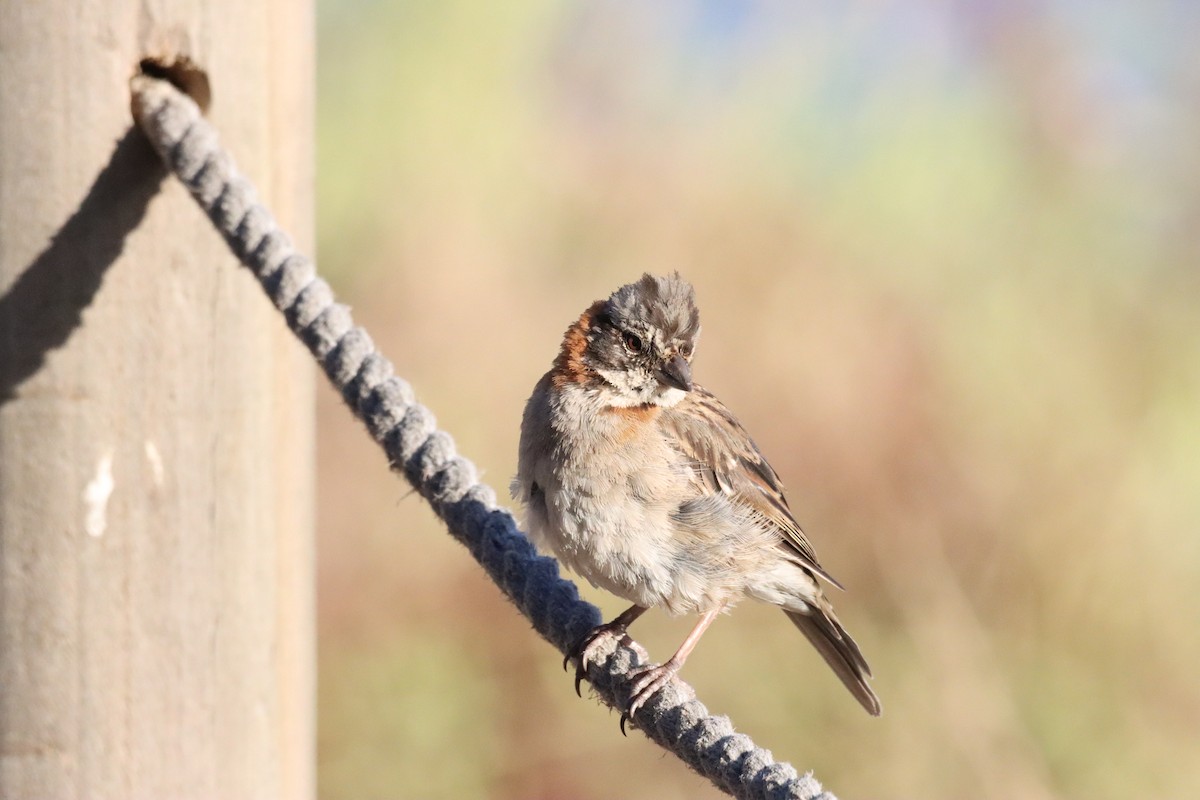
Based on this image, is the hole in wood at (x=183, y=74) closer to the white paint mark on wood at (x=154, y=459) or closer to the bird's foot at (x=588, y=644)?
the white paint mark on wood at (x=154, y=459)

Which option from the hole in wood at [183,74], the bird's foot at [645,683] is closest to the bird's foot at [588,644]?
the bird's foot at [645,683]

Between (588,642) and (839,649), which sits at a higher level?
(839,649)

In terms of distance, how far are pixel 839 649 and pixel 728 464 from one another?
2.20 ft

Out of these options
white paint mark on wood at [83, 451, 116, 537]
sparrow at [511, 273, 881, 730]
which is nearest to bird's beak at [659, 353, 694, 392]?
sparrow at [511, 273, 881, 730]

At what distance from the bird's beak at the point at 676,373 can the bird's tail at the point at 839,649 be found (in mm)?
806

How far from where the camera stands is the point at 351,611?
5.26 meters

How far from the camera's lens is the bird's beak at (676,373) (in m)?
3.07

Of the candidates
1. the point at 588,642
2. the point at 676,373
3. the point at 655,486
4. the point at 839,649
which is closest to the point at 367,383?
the point at 588,642

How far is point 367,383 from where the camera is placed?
2168 mm

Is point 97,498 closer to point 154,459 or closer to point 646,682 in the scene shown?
point 154,459

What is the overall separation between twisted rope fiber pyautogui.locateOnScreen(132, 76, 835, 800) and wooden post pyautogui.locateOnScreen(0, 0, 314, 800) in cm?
14

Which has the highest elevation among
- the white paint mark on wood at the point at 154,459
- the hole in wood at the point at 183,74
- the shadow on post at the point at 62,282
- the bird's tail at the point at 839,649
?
the bird's tail at the point at 839,649

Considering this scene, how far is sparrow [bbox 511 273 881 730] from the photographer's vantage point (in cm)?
281

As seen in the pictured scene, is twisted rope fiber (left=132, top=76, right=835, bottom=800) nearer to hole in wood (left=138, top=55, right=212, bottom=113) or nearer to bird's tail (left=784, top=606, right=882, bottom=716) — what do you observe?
hole in wood (left=138, top=55, right=212, bottom=113)
